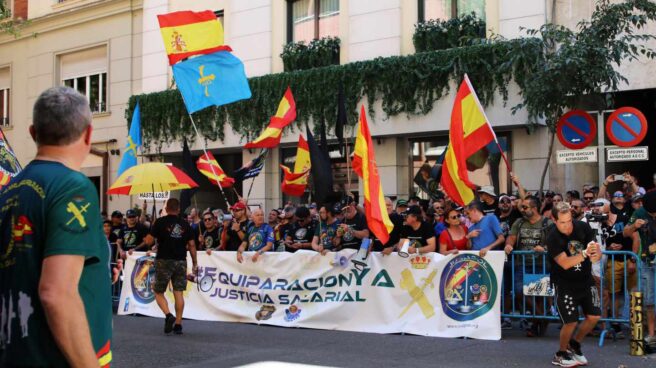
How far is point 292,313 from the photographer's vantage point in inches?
462

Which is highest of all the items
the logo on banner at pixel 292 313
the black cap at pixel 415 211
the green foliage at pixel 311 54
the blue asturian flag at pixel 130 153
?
the green foliage at pixel 311 54

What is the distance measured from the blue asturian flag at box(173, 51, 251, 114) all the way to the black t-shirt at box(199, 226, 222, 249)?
2.10 m

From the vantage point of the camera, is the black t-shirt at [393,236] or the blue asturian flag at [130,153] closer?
the black t-shirt at [393,236]

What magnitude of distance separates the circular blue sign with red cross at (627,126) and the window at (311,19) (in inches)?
323

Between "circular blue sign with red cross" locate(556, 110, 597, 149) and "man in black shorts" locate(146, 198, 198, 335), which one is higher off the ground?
"circular blue sign with red cross" locate(556, 110, 597, 149)

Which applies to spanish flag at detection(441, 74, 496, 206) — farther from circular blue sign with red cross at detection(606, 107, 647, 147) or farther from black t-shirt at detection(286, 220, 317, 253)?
circular blue sign with red cross at detection(606, 107, 647, 147)

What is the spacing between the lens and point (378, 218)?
408 inches

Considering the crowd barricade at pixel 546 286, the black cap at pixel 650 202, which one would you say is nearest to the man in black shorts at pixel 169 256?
the crowd barricade at pixel 546 286

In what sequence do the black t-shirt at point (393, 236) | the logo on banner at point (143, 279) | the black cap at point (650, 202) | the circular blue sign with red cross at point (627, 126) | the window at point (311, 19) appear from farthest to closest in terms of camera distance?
the window at point (311, 19), the logo on banner at point (143, 279), the circular blue sign with red cross at point (627, 126), the black t-shirt at point (393, 236), the black cap at point (650, 202)

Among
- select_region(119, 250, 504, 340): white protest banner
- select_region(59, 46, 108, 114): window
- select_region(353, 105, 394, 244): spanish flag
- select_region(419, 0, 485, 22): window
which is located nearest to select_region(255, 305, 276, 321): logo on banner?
select_region(119, 250, 504, 340): white protest banner

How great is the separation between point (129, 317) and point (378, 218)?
17.4ft

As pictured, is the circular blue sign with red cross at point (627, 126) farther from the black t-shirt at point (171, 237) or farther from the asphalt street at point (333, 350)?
the black t-shirt at point (171, 237)

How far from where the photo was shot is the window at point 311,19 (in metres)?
19.7

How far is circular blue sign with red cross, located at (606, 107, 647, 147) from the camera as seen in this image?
12.9 meters
